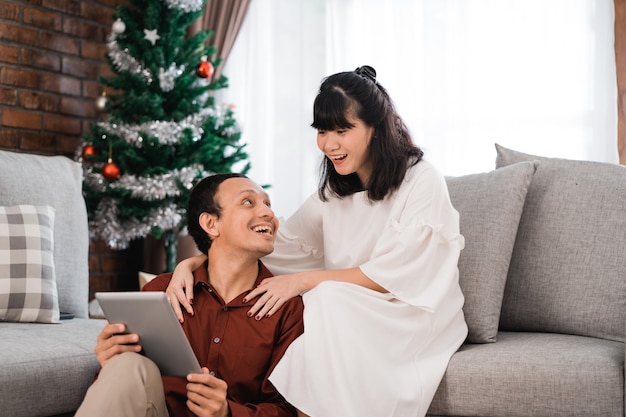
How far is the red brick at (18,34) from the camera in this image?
375cm

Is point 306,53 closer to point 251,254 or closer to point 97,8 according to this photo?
point 97,8

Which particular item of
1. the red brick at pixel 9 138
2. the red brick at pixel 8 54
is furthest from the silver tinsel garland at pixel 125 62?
the red brick at pixel 9 138

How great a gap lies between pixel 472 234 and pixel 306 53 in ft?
7.64

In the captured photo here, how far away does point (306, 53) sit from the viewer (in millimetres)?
4238

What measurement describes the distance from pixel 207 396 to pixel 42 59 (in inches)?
115

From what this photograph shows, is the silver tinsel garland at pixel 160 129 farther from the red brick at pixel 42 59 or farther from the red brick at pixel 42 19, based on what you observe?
the red brick at pixel 42 19

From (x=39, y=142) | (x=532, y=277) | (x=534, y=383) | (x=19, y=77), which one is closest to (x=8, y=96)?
(x=19, y=77)

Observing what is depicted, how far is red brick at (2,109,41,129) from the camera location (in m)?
3.78

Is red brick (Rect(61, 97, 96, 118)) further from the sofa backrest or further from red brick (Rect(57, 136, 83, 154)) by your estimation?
the sofa backrest

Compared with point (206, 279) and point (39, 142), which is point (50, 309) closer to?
point (206, 279)

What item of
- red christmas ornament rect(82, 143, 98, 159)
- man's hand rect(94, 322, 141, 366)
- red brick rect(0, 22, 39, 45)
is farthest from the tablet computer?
red brick rect(0, 22, 39, 45)

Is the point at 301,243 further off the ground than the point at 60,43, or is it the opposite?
the point at 60,43

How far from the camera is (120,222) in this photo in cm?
376

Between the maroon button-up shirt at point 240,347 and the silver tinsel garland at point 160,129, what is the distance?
6.04 ft
